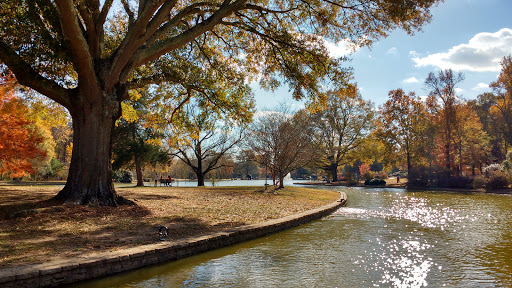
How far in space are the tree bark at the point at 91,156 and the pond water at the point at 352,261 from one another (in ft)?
16.9

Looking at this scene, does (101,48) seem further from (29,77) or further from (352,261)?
(352,261)

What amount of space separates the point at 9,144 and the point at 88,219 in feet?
44.6

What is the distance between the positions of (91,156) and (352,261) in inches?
329

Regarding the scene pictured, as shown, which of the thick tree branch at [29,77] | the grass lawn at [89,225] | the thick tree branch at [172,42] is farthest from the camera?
the thick tree branch at [172,42]

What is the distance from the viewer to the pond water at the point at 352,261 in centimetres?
559

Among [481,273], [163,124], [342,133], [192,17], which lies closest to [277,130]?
[163,124]

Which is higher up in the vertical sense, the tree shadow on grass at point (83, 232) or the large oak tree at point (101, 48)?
the large oak tree at point (101, 48)

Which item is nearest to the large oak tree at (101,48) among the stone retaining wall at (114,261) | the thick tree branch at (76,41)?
the thick tree branch at (76,41)

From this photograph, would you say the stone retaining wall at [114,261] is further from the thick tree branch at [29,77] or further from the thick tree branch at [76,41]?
the thick tree branch at [29,77]

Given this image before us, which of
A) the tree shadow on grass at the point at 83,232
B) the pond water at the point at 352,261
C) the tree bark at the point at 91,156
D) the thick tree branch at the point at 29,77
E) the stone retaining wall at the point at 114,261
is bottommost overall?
the pond water at the point at 352,261

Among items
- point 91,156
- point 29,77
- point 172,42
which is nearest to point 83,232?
point 91,156

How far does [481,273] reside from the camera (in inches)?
241

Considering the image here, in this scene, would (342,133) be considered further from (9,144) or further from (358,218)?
(9,144)

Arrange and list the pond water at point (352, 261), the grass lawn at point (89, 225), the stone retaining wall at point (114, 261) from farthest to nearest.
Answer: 1. the grass lawn at point (89, 225)
2. the pond water at point (352, 261)
3. the stone retaining wall at point (114, 261)
